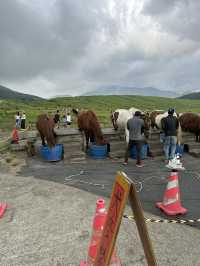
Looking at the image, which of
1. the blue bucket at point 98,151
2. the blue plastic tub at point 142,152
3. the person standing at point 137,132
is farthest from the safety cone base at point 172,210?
the blue bucket at point 98,151

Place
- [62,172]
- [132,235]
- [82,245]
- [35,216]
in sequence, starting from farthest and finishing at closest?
[62,172]
[35,216]
[132,235]
[82,245]

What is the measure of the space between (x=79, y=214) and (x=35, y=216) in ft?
3.04

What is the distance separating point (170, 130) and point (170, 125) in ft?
0.65

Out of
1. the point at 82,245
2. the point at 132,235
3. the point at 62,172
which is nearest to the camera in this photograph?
the point at 82,245

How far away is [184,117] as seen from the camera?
14.9m

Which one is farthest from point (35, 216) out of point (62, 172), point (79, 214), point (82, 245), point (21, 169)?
point (21, 169)

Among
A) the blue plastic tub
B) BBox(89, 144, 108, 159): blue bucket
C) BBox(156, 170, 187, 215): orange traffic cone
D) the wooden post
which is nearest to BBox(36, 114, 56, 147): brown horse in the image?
BBox(89, 144, 108, 159): blue bucket

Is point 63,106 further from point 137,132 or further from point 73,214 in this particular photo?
point 73,214

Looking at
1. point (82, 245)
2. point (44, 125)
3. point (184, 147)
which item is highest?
point (44, 125)

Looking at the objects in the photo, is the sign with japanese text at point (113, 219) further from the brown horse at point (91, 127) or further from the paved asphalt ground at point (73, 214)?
the brown horse at point (91, 127)

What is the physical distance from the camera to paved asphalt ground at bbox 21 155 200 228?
25.0ft

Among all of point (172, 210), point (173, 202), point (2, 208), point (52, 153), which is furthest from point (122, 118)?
point (2, 208)

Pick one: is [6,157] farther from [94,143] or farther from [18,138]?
[94,143]

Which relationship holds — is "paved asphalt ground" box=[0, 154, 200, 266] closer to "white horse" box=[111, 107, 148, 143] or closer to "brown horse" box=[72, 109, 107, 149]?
"brown horse" box=[72, 109, 107, 149]
